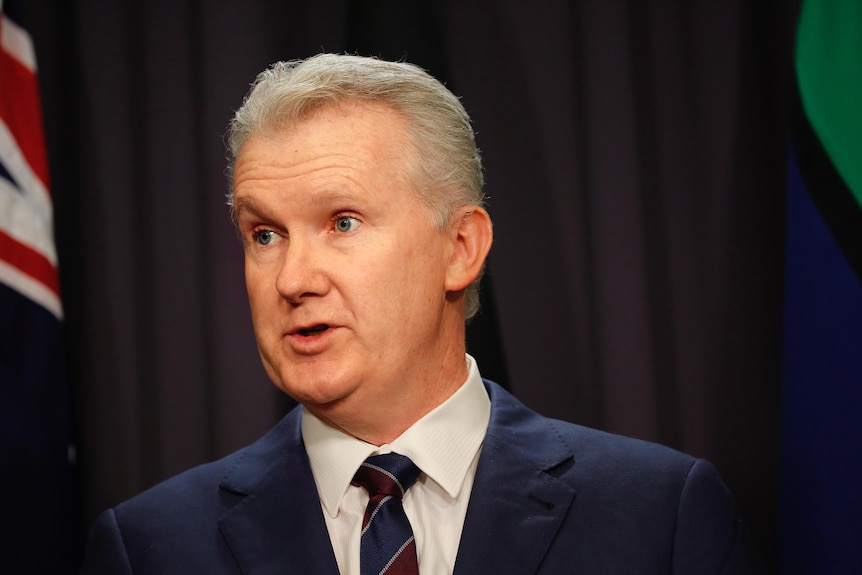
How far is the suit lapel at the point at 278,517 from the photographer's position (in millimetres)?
1707

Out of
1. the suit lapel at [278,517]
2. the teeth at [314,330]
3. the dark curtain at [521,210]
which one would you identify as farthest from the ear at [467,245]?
the dark curtain at [521,210]

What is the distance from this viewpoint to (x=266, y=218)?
5.76ft

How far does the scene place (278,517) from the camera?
177 cm

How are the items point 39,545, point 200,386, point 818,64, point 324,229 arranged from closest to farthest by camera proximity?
point 324,229, point 39,545, point 818,64, point 200,386

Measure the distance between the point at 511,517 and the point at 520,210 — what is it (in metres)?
1.30

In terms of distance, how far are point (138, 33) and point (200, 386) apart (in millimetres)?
1026

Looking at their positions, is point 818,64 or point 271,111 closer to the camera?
point 271,111

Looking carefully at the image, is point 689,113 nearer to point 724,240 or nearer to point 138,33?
point 724,240

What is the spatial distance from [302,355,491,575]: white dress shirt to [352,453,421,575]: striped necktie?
2cm

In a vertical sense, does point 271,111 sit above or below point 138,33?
below

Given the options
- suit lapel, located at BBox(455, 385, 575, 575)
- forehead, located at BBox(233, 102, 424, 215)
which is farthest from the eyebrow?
suit lapel, located at BBox(455, 385, 575, 575)

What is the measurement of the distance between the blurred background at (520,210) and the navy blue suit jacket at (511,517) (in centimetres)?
91

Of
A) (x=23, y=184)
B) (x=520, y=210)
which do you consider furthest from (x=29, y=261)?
(x=520, y=210)

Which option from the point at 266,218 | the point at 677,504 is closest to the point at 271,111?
the point at 266,218
